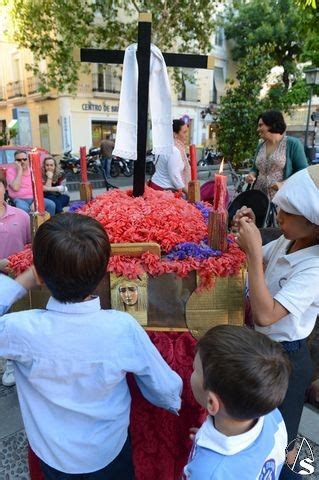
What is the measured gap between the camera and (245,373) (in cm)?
87

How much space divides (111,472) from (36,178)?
1.08m

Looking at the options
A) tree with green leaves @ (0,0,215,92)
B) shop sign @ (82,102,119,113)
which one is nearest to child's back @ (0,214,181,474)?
tree with green leaves @ (0,0,215,92)

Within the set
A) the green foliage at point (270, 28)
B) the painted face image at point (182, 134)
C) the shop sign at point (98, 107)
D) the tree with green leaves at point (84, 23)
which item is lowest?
the painted face image at point (182, 134)

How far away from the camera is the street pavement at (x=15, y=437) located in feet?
5.93

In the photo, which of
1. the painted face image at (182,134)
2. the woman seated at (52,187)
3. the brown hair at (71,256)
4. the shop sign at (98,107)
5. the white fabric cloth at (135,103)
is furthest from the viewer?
the shop sign at (98,107)

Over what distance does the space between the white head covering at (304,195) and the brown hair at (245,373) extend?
1.53 feet

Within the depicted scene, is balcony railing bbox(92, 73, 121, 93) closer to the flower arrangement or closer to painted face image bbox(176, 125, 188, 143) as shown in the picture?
painted face image bbox(176, 125, 188, 143)

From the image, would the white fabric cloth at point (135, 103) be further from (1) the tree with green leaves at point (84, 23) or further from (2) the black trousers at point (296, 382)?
(1) the tree with green leaves at point (84, 23)

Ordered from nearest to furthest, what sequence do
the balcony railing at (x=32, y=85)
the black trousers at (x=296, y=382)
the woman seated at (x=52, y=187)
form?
the black trousers at (x=296, y=382), the woman seated at (x=52, y=187), the balcony railing at (x=32, y=85)

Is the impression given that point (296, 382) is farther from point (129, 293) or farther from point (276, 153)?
point (276, 153)

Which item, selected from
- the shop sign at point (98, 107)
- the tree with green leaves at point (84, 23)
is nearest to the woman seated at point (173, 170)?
the tree with green leaves at point (84, 23)

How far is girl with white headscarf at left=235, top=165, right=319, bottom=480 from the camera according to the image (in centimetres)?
120

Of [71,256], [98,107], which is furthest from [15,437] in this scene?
[98,107]

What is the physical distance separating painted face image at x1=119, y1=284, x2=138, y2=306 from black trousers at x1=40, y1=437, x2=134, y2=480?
0.49 m
